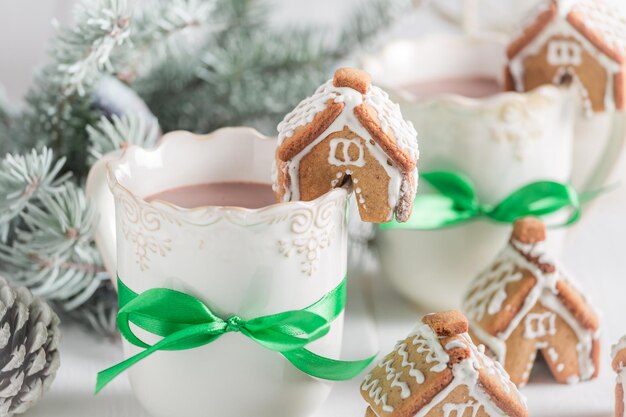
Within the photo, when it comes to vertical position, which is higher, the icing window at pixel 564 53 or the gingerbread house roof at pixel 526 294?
the icing window at pixel 564 53

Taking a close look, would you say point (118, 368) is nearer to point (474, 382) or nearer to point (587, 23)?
point (474, 382)

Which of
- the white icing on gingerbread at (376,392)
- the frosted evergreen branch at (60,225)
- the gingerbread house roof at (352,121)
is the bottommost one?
the white icing on gingerbread at (376,392)

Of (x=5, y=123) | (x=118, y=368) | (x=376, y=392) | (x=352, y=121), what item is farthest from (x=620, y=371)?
(x=5, y=123)

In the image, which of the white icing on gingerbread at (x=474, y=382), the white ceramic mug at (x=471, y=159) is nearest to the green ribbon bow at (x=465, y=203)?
the white ceramic mug at (x=471, y=159)

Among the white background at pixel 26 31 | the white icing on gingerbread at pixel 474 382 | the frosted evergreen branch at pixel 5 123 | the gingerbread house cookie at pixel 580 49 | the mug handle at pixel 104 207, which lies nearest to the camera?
the white icing on gingerbread at pixel 474 382

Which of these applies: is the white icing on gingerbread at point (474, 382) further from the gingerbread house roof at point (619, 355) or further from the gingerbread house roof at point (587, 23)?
the gingerbread house roof at point (587, 23)

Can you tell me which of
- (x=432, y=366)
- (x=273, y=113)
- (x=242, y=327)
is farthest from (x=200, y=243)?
(x=273, y=113)

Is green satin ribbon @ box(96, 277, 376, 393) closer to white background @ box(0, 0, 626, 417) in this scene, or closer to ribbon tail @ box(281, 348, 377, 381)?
ribbon tail @ box(281, 348, 377, 381)
